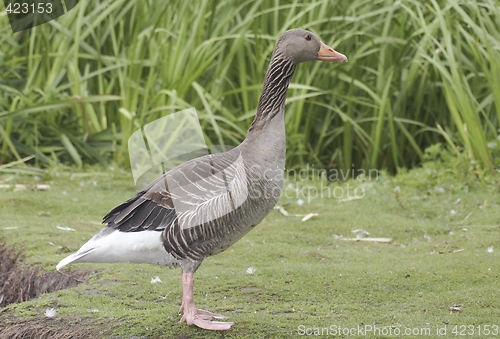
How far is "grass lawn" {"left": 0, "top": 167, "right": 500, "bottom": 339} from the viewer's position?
167 inches

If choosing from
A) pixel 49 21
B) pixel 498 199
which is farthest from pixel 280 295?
pixel 49 21

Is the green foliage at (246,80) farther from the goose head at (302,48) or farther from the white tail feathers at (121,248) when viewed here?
the white tail feathers at (121,248)

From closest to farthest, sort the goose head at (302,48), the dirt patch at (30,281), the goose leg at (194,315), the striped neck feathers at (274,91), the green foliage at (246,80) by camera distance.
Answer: the goose leg at (194,315), the striped neck feathers at (274,91), the goose head at (302,48), the dirt patch at (30,281), the green foliage at (246,80)

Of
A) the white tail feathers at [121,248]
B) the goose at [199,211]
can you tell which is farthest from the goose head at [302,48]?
Answer: the white tail feathers at [121,248]

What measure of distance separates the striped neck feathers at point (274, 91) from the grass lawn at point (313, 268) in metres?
1.24

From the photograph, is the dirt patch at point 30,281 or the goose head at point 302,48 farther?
the dirt patch at point 30,281

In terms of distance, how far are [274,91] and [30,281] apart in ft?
7.91

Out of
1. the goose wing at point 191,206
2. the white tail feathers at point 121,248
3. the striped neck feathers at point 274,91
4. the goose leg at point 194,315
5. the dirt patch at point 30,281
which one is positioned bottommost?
the dirt patch at point 30,281

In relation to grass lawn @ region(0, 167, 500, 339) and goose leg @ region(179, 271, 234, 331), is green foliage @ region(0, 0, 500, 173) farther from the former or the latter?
goose leg @ region(179, 271, 234, 331)

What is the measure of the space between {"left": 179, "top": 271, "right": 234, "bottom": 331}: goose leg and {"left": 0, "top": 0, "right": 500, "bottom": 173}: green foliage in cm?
386

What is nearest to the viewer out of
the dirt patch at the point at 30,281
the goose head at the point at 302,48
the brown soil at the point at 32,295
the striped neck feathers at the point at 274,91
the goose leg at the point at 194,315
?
the goose leg at the point at 194,315

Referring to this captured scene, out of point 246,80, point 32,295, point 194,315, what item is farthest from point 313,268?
point 246,80

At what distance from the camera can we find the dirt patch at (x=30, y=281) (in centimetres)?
526

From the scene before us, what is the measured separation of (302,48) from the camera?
4.58 m
